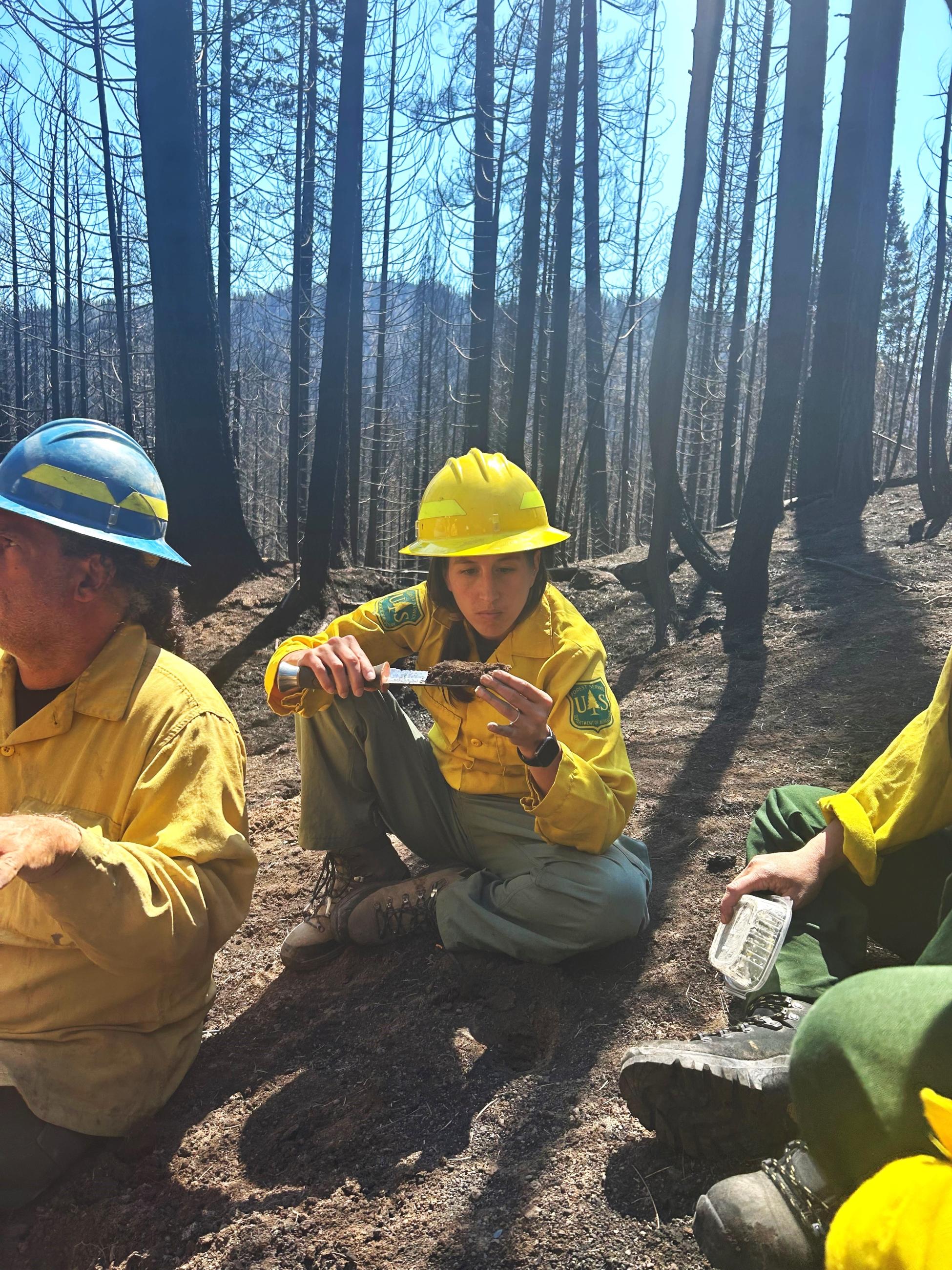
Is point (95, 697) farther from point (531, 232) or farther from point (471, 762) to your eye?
point (531, 232)

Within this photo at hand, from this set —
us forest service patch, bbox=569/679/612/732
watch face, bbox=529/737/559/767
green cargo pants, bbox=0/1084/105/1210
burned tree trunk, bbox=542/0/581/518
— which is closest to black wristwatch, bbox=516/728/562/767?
watch face, bbox=529/737/559/767

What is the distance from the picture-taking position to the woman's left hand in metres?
2.09

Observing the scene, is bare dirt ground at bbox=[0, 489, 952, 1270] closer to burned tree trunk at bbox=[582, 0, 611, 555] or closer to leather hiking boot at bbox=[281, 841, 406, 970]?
leather hiking boot at bbox=[281, 841, 406, 970]

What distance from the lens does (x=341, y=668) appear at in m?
2.39

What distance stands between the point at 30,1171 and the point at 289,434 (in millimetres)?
11001

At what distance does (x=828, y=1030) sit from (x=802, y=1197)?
0.31 m

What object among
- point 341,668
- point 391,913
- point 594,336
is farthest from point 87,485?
point 594,336

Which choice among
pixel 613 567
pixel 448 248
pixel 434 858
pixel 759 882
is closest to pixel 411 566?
pixel 448 248

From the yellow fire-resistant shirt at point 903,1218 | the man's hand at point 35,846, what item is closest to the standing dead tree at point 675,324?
the man's hand at point 35,846

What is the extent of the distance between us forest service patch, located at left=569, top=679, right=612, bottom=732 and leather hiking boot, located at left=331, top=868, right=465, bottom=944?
2.24ft

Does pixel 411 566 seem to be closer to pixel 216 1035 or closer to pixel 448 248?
pixel 448 248

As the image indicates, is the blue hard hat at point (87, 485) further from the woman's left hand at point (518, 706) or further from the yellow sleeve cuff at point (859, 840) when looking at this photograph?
the yellow sleeve cuff at point (859, 840)

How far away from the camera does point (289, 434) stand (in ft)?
39.0

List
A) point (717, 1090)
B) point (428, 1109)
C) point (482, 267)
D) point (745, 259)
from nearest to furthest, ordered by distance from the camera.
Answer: point (717, 1090), point (428, 1109), point (482, 267), point (745, 259)
